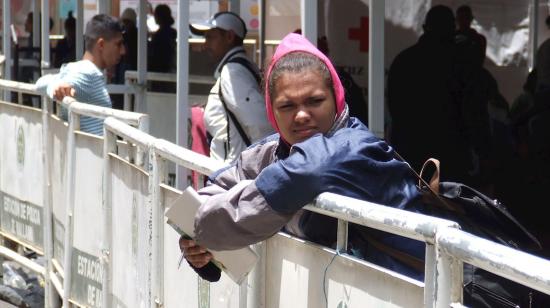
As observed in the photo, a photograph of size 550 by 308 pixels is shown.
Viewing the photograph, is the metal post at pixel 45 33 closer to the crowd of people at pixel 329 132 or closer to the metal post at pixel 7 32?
the metal post at pixel 7 32

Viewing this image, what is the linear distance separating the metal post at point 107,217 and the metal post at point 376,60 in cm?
146

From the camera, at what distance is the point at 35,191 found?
754cm

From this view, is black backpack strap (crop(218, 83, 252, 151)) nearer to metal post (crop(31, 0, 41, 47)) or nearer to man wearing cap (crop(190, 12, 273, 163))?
man wearing cap (crop(190, 12, 273, 163))

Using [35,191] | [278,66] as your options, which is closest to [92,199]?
[35,191]

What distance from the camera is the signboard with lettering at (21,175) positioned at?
750cm

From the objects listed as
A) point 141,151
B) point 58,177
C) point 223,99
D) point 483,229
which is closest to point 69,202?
point 58,177

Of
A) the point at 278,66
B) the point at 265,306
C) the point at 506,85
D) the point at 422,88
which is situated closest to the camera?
the point at 278,66

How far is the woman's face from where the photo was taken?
302 centimetres

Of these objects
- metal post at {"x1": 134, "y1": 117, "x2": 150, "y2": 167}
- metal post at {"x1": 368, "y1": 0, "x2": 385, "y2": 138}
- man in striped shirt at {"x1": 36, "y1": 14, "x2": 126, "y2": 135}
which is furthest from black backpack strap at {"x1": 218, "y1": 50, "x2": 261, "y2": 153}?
metal post at {"x1": 134, "y1": 117, "x2": 150, "y2": 167}

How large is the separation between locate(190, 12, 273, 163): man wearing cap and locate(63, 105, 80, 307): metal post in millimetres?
875

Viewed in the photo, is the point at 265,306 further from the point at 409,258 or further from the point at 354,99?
the point at 354,99

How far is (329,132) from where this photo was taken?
3.01 meters

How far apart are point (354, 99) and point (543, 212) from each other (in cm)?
145

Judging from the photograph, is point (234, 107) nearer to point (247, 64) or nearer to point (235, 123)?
point (235, 123)
